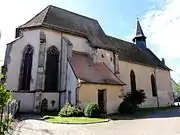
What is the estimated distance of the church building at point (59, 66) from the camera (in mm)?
18156

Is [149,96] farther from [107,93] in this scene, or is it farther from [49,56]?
[49,56]

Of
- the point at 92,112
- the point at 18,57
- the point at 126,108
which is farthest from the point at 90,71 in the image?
the point at 18,57

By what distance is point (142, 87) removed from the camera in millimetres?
29266

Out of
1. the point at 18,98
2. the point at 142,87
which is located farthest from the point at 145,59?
the point at 18,98

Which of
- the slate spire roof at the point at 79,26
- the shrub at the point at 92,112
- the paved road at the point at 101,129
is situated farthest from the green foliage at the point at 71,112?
the slate spire roof at the point at 79,26

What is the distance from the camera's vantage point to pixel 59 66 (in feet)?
68.4

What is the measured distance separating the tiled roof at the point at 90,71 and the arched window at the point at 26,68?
4573 millimetres

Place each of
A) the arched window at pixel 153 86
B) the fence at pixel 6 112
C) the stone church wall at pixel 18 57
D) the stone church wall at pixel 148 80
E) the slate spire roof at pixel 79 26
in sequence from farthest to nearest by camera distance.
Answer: the arched window at pixel 153 86 < the stone church wall at pixel 148 80 < the slate spire roof at pixel 79 26 < the stone church wall at pixel 18 57 < the fence at pixel 6 112

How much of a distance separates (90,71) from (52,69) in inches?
168

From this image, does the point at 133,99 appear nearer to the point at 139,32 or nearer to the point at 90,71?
the point at 90,71

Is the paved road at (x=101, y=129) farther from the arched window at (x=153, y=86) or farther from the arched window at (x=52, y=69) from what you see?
the arched window at (x=153, y=86)

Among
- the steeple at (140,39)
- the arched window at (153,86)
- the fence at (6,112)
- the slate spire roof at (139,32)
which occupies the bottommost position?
the fence at (6,112)

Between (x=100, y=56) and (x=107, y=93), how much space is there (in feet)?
18.4

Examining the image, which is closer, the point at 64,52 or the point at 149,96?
the point at 64,52
